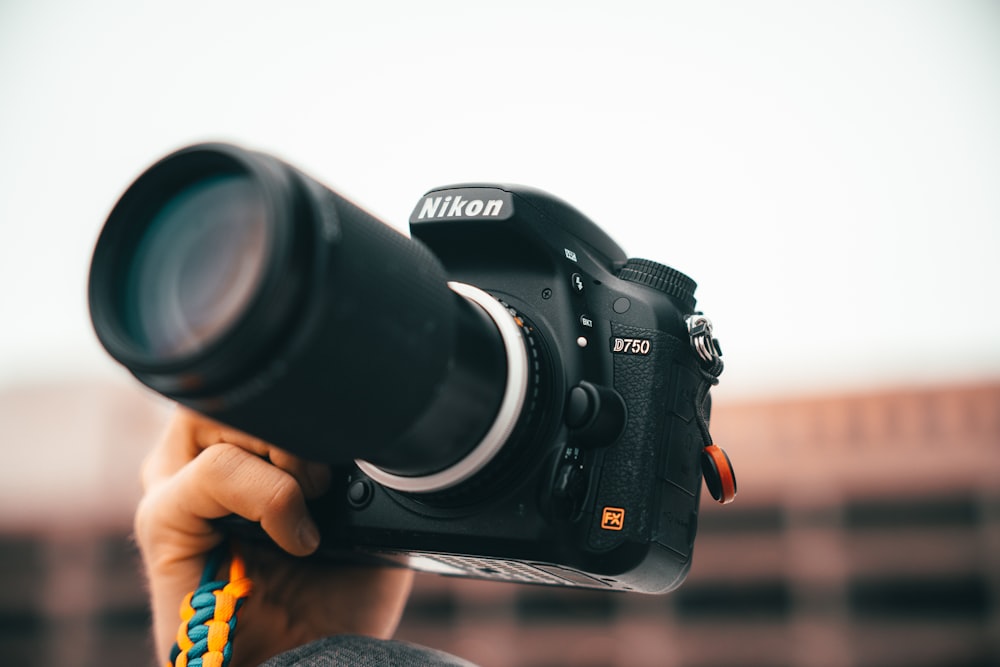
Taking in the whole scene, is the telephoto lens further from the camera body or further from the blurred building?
the blurred building

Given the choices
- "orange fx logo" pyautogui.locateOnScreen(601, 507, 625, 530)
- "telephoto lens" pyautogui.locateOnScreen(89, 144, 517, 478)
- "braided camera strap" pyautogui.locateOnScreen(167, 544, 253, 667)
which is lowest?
"braided camera strap" pyautogui.locateOnScreen(167, 544, 253, 667)

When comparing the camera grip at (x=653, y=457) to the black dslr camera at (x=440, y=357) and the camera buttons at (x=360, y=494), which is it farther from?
the camera buttons at (x=360, y=494)

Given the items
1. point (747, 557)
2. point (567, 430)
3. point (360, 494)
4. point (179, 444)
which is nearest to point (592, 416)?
point (567, 430)

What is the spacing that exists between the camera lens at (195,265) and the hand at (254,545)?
124 mm

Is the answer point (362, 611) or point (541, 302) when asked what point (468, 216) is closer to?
point (541, 302)

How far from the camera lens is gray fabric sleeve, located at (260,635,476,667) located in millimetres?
405

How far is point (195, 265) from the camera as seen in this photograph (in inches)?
13.2

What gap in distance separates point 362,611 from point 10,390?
11721 millimetres

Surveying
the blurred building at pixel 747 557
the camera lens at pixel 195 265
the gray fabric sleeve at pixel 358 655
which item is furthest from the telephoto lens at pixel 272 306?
the blurred building at pixel 747 557

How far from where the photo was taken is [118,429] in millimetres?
10477

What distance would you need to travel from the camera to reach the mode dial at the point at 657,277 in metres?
0.50

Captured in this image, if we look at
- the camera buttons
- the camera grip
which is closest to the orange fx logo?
the camera grip

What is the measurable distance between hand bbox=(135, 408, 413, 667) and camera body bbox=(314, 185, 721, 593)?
31 millimetres

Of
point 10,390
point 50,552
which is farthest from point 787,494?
Answer: point 10,390
